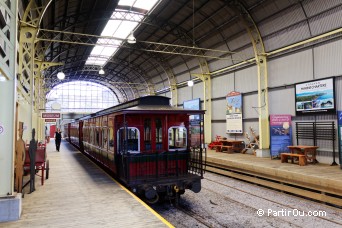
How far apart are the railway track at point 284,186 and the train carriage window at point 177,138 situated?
4.38 meters

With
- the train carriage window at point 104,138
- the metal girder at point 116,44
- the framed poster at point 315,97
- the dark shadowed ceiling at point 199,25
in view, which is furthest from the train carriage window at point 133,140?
the framed poster at point 315,97

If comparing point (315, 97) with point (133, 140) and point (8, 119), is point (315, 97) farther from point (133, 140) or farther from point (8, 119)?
point (8, 119)

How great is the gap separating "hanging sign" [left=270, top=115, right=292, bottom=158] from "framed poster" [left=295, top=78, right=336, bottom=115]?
903mm

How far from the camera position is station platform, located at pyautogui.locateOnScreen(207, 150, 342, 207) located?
890 cm

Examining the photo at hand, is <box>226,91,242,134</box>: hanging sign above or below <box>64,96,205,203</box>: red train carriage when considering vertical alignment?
above

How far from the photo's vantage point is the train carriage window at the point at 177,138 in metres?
9.09

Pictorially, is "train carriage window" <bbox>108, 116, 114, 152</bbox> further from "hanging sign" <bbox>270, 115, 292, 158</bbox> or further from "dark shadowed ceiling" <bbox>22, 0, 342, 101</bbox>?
"hanging sign" <bbox>270, 115, 292, 158</bbox>

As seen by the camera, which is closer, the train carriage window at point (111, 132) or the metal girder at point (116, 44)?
the train carriage window at point (111, 132)

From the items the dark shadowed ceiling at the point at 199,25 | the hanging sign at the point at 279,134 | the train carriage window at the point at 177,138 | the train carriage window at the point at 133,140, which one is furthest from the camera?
the hanging sign at the point at 279,134

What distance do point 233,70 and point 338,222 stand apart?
13.0 m

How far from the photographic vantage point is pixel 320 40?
12859 millimetres

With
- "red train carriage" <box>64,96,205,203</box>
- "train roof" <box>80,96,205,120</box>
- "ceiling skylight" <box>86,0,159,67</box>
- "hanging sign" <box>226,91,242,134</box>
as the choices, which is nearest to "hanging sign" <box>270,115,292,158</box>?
"hanging sign" <box>226,91,242,134</box>

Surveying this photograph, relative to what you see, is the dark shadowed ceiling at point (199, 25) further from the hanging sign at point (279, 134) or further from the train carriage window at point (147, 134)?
the train carriage window at point (147, 134)

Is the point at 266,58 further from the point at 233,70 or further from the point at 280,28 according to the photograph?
the point at 233,70
